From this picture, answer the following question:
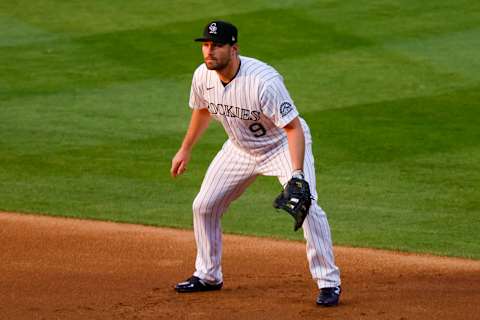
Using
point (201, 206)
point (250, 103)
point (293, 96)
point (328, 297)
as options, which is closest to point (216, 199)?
point (201, 206)

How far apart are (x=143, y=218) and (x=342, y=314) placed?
9.88 ft

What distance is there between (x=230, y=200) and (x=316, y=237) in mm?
723

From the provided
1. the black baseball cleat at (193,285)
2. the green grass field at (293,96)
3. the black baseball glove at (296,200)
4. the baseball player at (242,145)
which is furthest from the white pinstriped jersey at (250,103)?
the green grass field at (293,96)

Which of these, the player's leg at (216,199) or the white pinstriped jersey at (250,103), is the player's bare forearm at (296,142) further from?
the player's leg at (216,199)

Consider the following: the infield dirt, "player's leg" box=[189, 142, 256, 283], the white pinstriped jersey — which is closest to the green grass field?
the infield dirt

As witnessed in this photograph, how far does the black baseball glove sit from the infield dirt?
2.04ft

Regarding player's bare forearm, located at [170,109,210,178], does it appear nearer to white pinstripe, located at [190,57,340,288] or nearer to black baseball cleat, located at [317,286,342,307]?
white pinstripe, located at [190,57,340,288]

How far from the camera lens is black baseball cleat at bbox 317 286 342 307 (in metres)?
6.62

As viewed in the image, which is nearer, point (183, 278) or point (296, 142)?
point (296, 142)

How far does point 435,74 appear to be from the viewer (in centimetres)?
1340

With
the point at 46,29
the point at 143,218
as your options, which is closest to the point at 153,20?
the point at 46,29

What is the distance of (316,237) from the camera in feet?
21.6

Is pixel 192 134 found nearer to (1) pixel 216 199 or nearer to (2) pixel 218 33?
(1) pixel 216 199

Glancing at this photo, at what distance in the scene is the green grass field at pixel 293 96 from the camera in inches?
368
